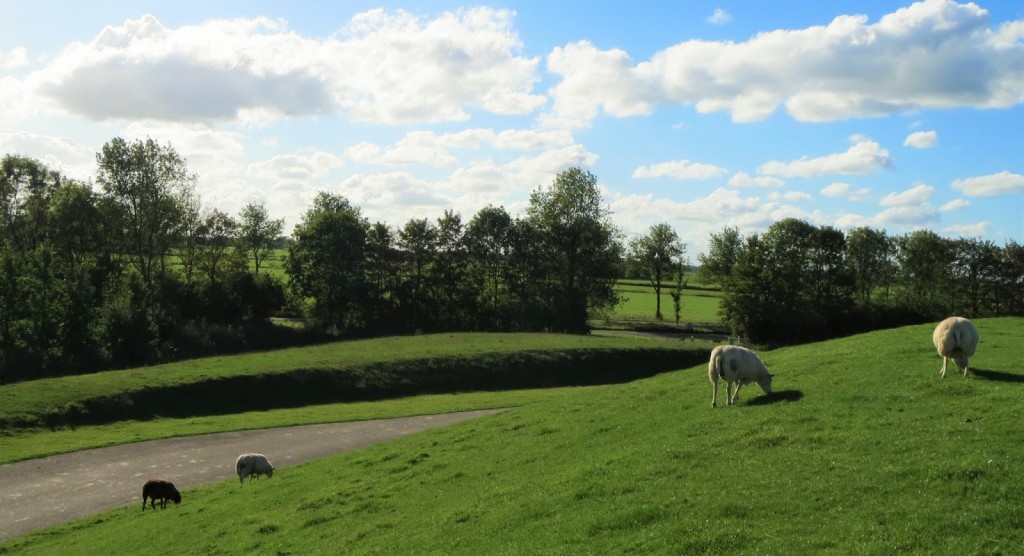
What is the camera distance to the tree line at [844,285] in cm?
9238

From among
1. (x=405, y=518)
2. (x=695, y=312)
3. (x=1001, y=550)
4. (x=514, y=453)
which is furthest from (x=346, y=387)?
(x=695, y=312)

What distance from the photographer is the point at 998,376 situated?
2130 centimetres

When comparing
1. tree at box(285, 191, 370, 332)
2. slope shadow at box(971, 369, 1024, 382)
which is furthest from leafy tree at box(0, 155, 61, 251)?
slope shadow at box(971, 369, 1024, 382)

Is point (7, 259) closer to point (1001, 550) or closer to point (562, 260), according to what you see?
point (562, 260)

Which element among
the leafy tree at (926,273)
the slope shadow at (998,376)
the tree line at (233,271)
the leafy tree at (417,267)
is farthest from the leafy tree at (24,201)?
the leafy tree at (926,273)

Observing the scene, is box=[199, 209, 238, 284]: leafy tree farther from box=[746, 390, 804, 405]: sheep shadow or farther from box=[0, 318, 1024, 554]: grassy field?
box=[746, 390, 804, 405]: sheep shadow

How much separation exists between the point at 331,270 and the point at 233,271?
45.1 feet

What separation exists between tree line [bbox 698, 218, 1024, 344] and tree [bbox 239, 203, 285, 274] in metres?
78.8

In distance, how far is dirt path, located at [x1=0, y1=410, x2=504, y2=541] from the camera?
30.4m

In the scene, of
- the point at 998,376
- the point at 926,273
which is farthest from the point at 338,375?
the point at 926,273

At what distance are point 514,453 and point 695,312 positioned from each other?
12236 cm

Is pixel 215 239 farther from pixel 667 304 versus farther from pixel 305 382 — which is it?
pixel 667 304

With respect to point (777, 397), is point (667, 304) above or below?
above

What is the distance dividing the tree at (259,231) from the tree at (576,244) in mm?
51344
